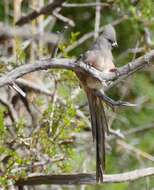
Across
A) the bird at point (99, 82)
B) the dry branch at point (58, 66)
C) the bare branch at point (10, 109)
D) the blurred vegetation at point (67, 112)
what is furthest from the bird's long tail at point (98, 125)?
the bare branch at point (10, 109)

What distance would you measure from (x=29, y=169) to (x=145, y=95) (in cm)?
177

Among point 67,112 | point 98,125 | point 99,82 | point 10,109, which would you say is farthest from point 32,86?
point 99,82

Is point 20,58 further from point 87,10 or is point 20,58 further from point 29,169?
point 87,10

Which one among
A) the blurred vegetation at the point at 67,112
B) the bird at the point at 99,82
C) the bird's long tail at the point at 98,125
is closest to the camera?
the bird at the point at 99,82

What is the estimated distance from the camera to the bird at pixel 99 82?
2541mm

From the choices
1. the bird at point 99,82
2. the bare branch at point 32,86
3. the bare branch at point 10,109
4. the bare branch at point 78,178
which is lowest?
the bare branch at point 78,178

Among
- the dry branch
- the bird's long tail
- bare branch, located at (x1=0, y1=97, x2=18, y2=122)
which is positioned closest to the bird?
the bird's long tail

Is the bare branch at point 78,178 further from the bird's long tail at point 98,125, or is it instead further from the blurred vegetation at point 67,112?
the bird's long tail at point 98,125

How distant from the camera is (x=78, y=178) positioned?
118 inches

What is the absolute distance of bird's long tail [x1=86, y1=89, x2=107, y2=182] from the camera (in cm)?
267

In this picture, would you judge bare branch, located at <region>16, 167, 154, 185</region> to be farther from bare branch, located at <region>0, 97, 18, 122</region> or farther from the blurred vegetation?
bare branch, located at <region>0, 97, 18, 122</region>

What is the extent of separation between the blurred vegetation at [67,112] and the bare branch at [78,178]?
39 millimetres

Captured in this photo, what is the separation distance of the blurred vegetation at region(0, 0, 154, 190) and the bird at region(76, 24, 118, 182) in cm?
12

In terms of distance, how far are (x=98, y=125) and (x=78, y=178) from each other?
0.38 meters
